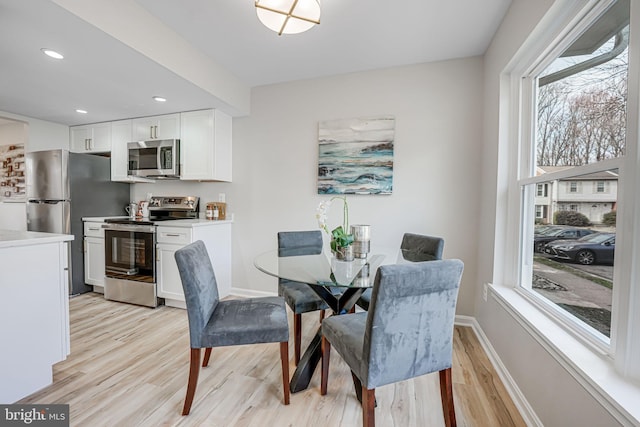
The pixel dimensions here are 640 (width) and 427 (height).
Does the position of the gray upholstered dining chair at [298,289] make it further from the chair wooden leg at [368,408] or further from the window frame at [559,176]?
the window frame at [559,176]

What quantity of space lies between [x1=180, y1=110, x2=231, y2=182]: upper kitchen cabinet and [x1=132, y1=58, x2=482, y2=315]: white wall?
0.19m

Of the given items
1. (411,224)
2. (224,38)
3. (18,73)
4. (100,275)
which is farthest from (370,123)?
(100,275)

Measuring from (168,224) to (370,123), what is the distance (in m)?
2.36

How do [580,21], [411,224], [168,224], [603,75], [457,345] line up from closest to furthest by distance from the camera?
[603,75] < [580,21] < [457,345] < [411,224] < [168,224]

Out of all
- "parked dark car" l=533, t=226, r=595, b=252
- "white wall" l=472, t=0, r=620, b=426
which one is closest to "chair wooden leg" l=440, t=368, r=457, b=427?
"white wall" l=472, t=0, r=620, b=426

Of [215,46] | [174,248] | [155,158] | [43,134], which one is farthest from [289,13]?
[43,134]

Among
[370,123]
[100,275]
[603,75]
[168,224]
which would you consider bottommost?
[100,275]

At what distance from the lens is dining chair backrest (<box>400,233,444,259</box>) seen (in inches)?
79.1

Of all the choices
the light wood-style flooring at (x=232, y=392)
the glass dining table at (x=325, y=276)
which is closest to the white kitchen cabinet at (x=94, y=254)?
the light wood-style flooring at (x=232, y=392)

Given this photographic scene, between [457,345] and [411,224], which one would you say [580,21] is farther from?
[457,345]

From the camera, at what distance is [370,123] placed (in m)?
2.75

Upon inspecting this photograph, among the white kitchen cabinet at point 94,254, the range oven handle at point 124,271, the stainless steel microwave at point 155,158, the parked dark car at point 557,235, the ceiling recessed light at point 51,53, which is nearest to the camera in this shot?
the parked dark car at point 557,235

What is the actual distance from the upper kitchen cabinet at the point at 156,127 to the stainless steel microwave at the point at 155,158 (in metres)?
0.09

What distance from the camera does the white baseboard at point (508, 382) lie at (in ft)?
4.52
